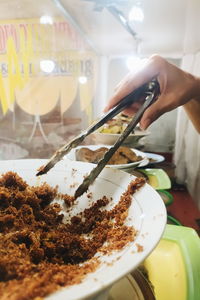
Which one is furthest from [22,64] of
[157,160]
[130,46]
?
[130,46]

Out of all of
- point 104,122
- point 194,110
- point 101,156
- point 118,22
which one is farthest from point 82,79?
point 104,122

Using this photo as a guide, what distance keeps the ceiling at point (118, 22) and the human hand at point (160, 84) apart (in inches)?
37.8

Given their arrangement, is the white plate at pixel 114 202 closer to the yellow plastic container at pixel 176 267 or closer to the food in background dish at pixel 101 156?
the yellow plastic container at pixel 176 267

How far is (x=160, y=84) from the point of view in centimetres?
86

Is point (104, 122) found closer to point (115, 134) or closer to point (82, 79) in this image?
point (115, 134)

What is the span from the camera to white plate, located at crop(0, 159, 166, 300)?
0.97 feet

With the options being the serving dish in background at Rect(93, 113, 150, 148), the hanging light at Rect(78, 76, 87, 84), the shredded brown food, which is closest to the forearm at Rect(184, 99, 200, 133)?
the serving dish in background at Rect(93, 113, 150, 148)

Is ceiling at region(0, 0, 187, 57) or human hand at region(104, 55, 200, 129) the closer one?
human hand at region(104, 55, 200, 129)

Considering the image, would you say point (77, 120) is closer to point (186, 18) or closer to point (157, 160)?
point (157, 160)

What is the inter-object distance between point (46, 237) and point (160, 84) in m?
0.63

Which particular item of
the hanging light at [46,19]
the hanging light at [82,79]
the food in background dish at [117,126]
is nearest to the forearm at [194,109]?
the food in background dish at [117,126]

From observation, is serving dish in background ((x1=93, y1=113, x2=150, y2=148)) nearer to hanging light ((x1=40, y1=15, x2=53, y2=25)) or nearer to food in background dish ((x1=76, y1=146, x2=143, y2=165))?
food in background dish ((x1=76, y1=146, x2=143, y2=165))

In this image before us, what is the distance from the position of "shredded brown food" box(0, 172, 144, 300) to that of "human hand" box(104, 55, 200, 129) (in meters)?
0.37

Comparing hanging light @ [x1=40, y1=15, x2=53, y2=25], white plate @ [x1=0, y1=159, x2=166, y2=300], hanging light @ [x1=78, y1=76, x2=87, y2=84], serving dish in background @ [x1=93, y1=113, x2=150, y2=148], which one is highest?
hanging light @ [x1=40, y1=15, x2=53, y2=25]
